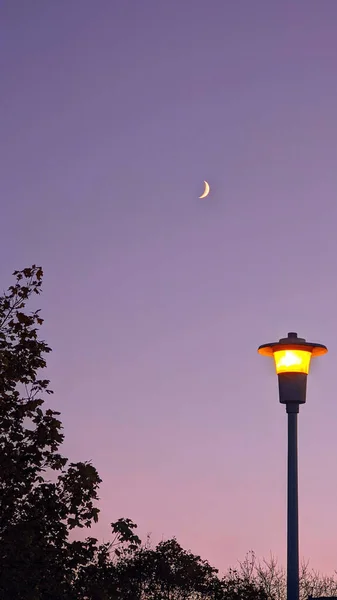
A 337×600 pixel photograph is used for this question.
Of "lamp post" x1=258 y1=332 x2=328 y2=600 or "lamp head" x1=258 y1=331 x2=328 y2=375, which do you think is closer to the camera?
"lamp post" x1=258 y1=332 x2=328 y2=600

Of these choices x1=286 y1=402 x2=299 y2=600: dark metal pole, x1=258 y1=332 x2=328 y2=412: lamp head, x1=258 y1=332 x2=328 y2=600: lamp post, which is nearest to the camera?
x1=286 y1=402 x2=299 y2=600: dark metal pole

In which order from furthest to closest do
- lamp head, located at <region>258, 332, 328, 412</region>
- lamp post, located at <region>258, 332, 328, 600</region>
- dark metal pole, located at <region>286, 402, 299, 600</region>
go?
lamp head, located at <region>258, 332, 328, 412</region> → lamp post, located at <region>258, 332, 328, 600</region> → dark metal pole, located at <region>286, 402, 299, 600</region>

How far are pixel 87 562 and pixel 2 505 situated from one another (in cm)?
211

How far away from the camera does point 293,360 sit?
14.2 m

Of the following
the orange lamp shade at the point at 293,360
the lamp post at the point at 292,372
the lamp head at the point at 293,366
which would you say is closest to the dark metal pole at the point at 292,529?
the lamp post at the point at 292,372

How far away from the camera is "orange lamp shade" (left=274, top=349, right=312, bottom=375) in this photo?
1420 centimetres

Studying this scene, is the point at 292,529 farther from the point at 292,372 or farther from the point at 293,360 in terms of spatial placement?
the point at 293,360

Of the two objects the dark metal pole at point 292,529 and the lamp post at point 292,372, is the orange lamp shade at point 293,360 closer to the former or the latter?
the lamp post at point 292,372

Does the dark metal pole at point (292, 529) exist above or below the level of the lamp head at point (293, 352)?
below

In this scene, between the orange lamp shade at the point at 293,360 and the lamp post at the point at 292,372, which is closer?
the lamp post at the point at 292,372

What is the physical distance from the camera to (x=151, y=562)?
4844cm

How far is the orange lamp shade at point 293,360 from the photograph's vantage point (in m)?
14.2

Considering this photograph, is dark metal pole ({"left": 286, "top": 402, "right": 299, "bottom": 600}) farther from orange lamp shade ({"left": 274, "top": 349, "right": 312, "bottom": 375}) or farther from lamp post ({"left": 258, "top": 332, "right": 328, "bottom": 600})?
orange lamp shade ({"left": 274, "top": 349, "right": 312, "bottom": 375})

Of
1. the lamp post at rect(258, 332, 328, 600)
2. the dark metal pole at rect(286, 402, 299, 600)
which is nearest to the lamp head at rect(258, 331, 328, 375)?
the lamp post at rect(258, 332, 328, 600)
